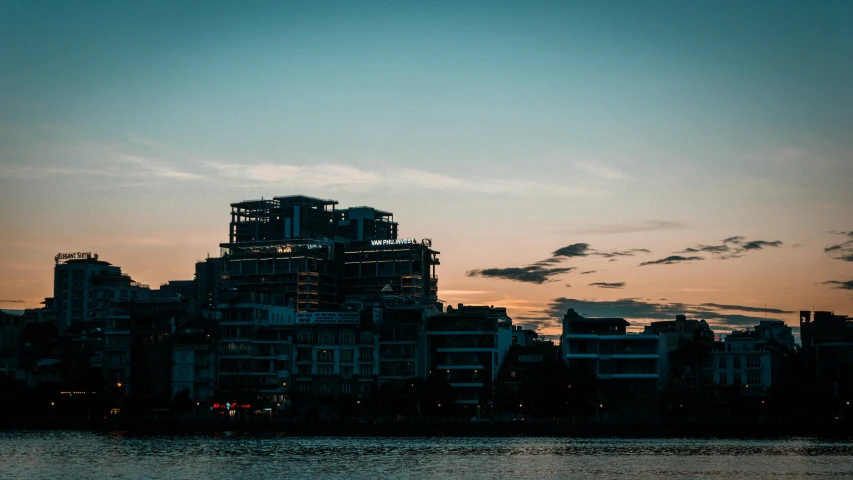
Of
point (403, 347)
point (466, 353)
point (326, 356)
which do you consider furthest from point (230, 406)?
point (466, 353)

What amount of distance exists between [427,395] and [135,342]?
41453 mm

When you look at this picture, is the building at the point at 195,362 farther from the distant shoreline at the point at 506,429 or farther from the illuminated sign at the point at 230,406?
the distant shoreline at the point at 506,429

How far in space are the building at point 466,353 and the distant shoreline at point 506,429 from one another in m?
7.25

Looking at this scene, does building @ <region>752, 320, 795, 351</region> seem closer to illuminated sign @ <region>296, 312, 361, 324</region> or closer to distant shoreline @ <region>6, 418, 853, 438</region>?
distant shoreline @ <region>6, 418, 853, 438</region>

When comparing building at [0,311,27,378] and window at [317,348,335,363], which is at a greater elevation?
building at [0,311,27,378]

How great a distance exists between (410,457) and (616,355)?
45.1 m

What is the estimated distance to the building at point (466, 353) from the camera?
6117 inches

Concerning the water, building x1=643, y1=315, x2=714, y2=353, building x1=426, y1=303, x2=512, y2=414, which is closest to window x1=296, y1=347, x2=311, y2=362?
building x1=426, y1=303, x2=512, y2=414

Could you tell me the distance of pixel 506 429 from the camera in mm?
146000

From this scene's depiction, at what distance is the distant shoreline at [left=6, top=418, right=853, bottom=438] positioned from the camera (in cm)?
14425

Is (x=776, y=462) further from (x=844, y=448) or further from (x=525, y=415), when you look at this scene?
(x=525, y=415)

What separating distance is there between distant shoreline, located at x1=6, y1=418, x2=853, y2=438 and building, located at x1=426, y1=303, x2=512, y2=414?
7252mm

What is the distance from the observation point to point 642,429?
14562cm

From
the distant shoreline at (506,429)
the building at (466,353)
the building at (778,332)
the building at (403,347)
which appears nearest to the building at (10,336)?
the distant shoreline at (506,429)
